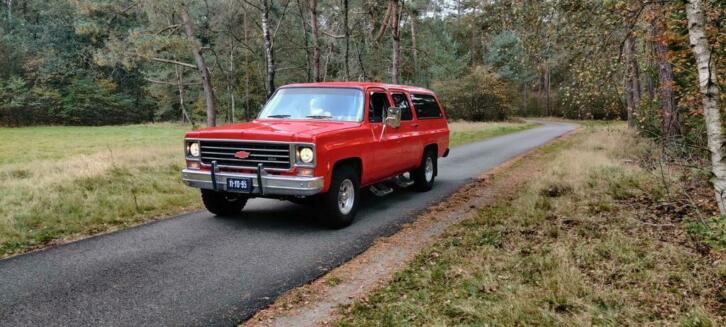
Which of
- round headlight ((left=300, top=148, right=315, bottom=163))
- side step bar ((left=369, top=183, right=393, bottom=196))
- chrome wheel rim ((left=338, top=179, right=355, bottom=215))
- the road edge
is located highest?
round headlight ((left=300, top=148, right=315, bottom=163))

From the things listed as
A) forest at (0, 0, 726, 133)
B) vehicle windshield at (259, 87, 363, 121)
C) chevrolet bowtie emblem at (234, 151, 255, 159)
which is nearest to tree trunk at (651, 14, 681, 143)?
vehicle windshield at (259, 87, 363, 121)

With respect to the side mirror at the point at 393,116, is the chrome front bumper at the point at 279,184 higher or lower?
lower

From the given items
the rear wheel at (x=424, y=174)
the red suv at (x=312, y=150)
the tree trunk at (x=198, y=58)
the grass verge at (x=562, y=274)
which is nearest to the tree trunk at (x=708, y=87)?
the grass verge at (x=562, y=274)

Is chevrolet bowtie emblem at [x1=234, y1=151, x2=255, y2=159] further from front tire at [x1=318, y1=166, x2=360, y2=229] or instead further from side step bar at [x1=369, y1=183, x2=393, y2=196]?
side step bar at [x1=369, y1=183, x2=393, y2=196]

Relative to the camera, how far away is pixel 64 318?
3922 mm

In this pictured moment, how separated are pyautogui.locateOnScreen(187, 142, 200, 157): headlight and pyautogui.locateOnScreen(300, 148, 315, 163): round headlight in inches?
65.2

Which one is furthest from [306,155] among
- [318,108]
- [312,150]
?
[318,108]

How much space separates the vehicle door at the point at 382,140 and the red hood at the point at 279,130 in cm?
51

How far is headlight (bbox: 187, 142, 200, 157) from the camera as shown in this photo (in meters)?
6.81

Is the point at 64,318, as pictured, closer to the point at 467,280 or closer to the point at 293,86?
the point at 467,280

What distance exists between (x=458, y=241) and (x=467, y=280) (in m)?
1.41

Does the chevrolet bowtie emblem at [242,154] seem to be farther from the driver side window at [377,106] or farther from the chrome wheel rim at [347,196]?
the driver side window at [377,106]

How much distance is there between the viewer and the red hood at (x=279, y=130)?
6141 mm

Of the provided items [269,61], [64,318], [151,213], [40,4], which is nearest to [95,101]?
[40,4]
